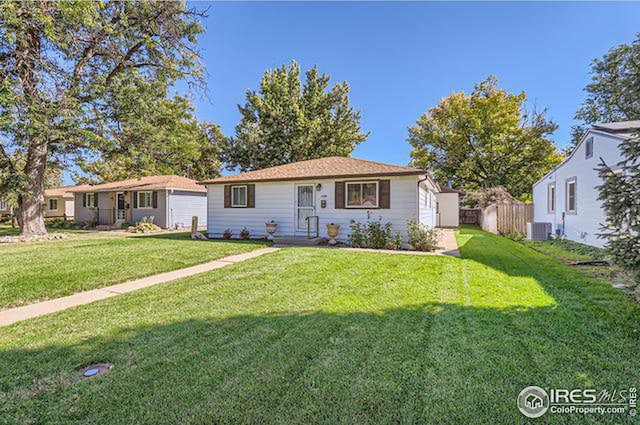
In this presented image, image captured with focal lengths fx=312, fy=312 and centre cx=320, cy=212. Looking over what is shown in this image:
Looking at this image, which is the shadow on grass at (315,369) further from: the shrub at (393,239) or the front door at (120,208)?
the front door at (120,208)

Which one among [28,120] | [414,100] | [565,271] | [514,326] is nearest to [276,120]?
[414,100]

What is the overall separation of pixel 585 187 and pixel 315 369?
37.8 feet

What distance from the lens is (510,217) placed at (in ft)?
51.0

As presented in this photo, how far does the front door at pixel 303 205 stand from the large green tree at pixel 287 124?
1281cm

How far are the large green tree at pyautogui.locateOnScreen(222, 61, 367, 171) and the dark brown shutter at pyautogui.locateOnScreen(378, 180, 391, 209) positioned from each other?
1448 centimetres

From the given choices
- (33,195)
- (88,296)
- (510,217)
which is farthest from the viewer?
(510,217)

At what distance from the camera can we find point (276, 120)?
24.2 metres

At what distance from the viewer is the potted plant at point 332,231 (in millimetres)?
10914

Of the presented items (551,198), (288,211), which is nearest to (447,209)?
(551,198)

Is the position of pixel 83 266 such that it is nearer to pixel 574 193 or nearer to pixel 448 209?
pixel 574 193

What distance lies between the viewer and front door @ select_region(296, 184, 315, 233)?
1172 centimetres

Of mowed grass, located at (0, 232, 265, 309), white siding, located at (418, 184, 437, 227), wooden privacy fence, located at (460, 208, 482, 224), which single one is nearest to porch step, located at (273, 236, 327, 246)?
mowed grass, located at (0, 232, 265, 309)

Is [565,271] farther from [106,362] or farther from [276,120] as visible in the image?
[276,120]

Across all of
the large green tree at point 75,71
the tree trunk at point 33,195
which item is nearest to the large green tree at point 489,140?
the large green tree at point 75,71
